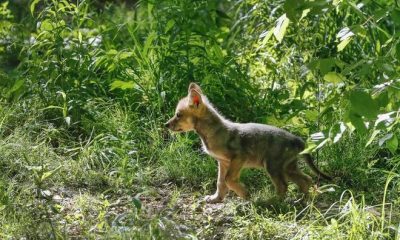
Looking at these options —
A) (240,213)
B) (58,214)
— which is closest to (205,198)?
(240,213)

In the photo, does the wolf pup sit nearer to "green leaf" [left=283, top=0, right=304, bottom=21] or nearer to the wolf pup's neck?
the wolf pup's neck

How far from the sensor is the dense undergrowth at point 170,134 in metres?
5.08

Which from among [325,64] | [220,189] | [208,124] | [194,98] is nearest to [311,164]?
[220,189]

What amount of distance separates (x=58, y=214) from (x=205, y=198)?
1103 millimetres

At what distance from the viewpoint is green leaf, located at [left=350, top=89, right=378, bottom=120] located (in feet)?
12.0

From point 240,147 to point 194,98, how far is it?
52cm

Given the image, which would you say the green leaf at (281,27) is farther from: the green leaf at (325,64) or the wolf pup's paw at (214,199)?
the wolf pup's paw at (214,199)

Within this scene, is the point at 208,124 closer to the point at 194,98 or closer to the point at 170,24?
the point at 194,98

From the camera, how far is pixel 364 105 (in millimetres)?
3648

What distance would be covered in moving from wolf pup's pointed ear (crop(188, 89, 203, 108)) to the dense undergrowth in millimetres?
542

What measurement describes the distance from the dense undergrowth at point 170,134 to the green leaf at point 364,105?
114 cm

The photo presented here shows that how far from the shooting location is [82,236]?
499 centimetres

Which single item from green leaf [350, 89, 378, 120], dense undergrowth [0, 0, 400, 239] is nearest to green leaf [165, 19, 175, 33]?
dense undergrowth [0, 0, 400, 239]

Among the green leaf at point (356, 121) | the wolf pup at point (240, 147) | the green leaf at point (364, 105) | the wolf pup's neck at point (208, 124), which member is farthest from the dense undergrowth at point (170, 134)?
the green leaf at point (364, 105)
